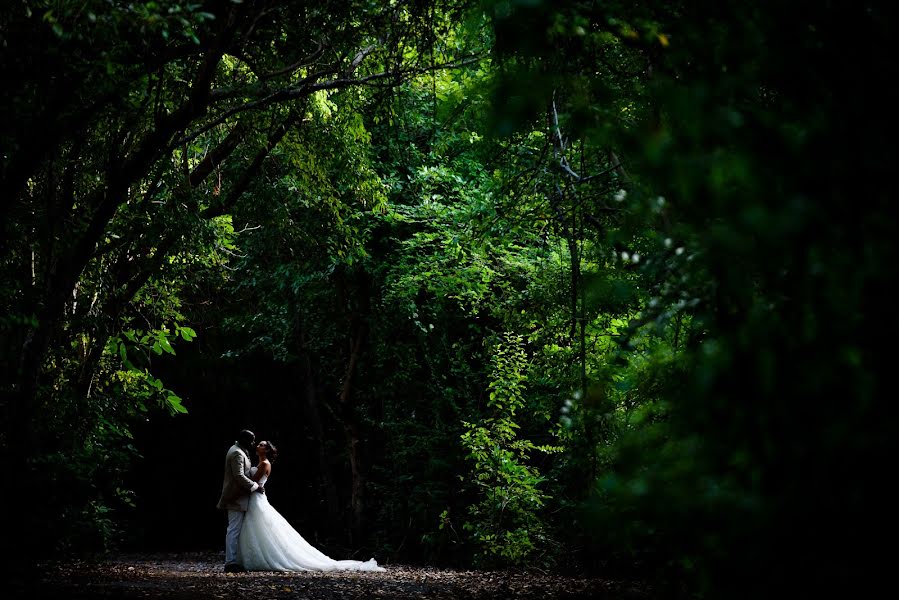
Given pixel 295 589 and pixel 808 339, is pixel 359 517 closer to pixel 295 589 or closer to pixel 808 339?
pixel 295 589

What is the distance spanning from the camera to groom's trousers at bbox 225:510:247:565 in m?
11.3

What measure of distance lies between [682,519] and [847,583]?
316 millimetres

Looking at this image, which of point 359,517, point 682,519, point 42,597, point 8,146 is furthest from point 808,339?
point 359,517

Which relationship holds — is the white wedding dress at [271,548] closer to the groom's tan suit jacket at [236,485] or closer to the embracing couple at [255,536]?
the embracing couple at [255,536]

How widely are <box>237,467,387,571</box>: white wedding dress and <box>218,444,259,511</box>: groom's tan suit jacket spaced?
0.12 m

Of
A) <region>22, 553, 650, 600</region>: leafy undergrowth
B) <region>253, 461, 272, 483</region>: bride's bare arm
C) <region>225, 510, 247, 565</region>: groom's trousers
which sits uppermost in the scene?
<region>253, 461, 272, 483</region>: bride's bare arm

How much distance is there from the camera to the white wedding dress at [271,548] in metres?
11.2

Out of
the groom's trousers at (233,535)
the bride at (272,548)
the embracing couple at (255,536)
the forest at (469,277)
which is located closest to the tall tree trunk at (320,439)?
the forest at (469,277)

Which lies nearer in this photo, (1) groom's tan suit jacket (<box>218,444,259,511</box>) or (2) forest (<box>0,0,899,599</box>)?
(2) forest (<box>0,0,899,599</box>)

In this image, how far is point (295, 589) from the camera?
7926 millimetres

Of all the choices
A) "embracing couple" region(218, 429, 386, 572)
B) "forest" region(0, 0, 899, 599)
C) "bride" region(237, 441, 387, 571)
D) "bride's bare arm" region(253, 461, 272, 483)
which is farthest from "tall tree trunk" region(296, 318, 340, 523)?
"bride" region(237, 441, 387, 571)

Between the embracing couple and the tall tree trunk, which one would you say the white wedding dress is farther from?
the tall tree trunk

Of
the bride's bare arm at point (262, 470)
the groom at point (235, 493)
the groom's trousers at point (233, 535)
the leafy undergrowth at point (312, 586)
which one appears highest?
the bride's bare arm at point (262, 470)

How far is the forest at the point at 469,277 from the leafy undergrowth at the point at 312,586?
0.50 m
